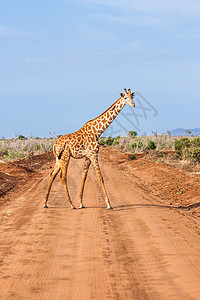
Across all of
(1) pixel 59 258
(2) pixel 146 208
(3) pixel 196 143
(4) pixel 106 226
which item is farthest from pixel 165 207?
(3) pixel 196 143

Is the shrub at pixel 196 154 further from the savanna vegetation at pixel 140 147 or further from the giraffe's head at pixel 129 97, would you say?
the giraffe's head at pixel 129 97

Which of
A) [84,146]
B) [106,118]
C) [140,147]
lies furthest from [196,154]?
[140,147]

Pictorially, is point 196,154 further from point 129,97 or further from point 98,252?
point 98,252

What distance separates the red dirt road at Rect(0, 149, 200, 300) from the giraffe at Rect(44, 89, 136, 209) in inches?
35.7

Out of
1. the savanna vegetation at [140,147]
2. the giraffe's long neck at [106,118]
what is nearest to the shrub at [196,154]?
the savanna vegetation at [140,147]

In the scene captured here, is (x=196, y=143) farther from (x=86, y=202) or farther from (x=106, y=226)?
(x=106, y=226)

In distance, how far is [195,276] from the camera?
6.75 m

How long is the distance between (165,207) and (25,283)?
7.95 metres

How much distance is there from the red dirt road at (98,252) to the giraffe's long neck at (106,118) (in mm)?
2446

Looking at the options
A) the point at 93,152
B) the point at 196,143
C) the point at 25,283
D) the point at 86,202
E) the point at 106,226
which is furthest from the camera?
the point at 196,143

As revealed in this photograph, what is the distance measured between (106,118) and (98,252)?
6313 mm

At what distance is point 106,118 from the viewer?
13.6 metres

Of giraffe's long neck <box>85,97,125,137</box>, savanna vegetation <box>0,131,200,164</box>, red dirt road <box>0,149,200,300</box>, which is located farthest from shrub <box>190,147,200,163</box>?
giraffe's long neck <box>85,97,125,137</box>

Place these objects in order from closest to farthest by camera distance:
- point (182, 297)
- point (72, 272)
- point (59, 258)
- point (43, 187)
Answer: point (182, 297)
point (72, 272)
point (59, 258)
point (43, 187)
